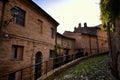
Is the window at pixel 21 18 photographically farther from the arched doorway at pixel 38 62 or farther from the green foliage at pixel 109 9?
the green foliage at pixel 109 9

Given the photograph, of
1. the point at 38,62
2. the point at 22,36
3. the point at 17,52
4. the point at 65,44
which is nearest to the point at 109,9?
the point at 22,36

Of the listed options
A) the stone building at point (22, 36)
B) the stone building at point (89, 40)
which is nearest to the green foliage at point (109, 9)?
the stone building at point (22, 36)

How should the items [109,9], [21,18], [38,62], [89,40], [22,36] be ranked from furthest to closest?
[89,40] < [38,62] < [21,18] < [22,36] < [109,9]

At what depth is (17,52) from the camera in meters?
10.7

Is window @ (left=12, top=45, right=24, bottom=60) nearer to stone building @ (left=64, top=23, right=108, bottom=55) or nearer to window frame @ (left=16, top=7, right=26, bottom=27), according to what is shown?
window frame @ (left=16, top=7, right=26, bottom=27)

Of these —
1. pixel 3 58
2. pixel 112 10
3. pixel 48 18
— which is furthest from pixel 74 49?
pixel 112 10

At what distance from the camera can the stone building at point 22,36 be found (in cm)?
913

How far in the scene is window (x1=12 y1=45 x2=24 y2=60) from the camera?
33.8 feet

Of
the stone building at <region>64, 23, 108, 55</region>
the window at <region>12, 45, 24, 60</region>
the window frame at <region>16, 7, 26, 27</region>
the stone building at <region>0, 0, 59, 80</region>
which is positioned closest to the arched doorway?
the stone building at <region>0, 0, 59, 80</region>

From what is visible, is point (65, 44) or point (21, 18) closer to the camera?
point (21, 18)

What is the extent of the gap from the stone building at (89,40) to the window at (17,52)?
19.5 metres

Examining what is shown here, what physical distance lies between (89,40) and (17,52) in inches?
908

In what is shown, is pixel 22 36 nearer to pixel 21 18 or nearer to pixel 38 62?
pixel 21 18

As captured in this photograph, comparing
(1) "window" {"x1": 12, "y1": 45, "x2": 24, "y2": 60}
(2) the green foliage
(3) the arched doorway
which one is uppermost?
(2) the green foliage
